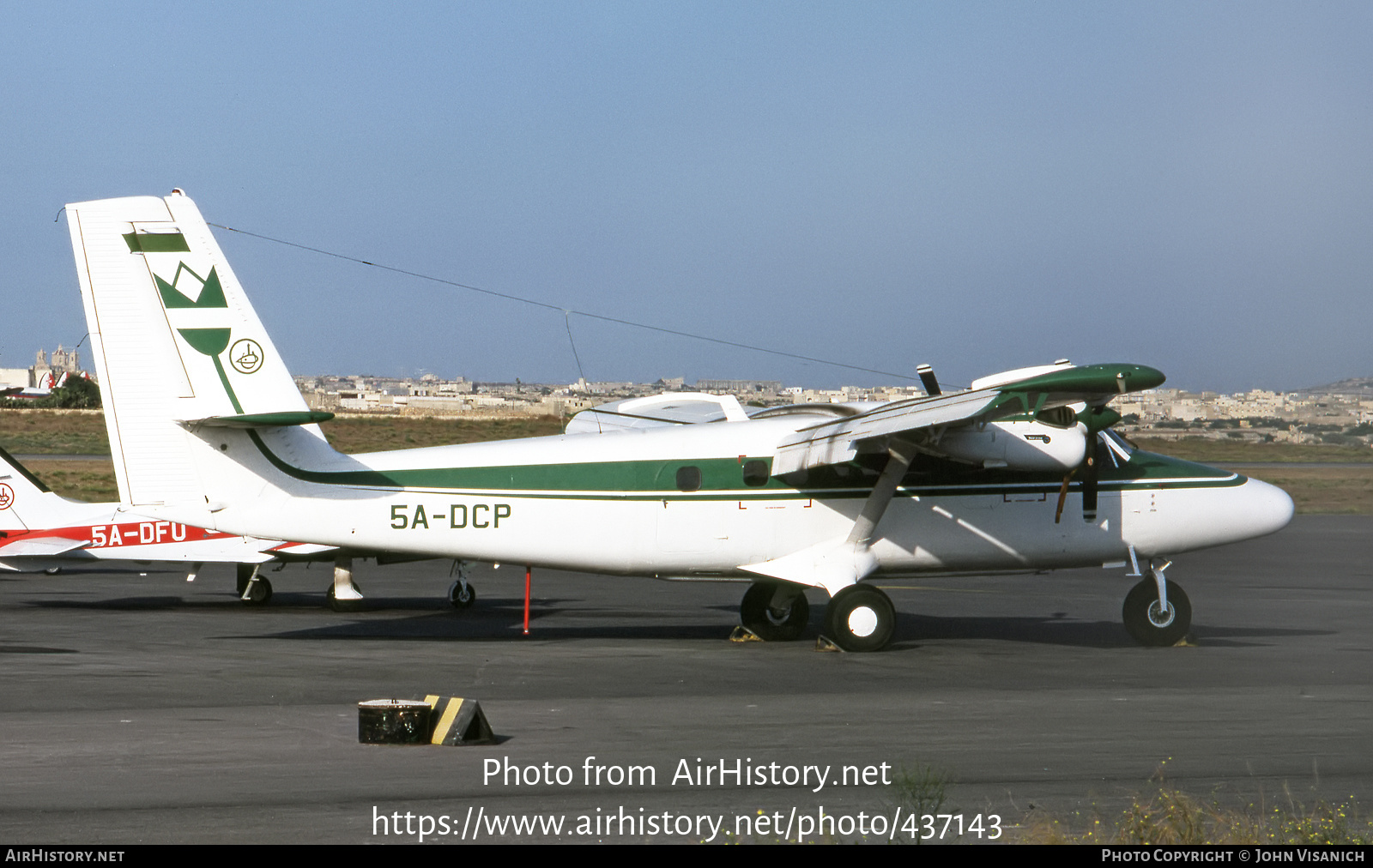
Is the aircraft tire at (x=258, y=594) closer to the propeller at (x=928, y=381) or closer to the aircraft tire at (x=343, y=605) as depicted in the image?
the aircraft tire at (x=343, y=605)

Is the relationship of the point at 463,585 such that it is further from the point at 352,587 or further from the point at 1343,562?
the point at 1343,562

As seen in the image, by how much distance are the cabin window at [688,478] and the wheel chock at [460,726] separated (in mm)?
6193

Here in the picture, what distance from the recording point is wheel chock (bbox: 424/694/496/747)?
33.2ft

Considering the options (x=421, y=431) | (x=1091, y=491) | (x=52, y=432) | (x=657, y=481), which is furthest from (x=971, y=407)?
(x=52, y=432)

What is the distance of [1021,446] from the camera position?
51.3 feet

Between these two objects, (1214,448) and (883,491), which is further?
(1214,448)

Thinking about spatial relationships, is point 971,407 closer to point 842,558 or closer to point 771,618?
point 842,558

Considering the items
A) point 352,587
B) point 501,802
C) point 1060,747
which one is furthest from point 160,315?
point 1060,747

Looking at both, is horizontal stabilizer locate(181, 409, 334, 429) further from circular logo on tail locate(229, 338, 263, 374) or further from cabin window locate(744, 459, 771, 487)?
cabin window locate(744, 459, 771, 487)

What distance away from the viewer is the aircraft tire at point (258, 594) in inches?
837

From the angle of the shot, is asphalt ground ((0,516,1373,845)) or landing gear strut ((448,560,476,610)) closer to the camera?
asphalt ground ((0,516,1373,845))

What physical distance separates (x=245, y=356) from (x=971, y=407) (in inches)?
321

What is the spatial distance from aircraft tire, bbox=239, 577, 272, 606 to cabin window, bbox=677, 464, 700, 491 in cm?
853

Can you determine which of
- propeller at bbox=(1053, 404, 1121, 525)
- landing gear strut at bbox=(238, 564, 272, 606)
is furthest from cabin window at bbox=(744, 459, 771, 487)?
landing gear strut at bbox=(238, 564, 272, 606)
